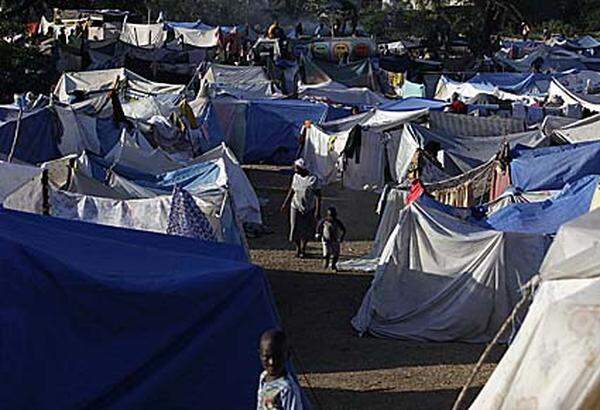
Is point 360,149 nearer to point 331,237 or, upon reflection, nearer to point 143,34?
point 331,237

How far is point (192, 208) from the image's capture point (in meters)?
10.6

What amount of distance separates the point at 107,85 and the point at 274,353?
73.5 ft

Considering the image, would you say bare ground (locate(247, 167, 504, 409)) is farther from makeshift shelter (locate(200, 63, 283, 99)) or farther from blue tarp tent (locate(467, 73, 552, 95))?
blue tarp tent (locate(467, 73, 552, 95))

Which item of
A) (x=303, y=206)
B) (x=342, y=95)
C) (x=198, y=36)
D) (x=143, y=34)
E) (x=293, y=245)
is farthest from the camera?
(x=143, y=34)

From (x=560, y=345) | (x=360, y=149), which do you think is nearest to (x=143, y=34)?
(x=360, y=149)

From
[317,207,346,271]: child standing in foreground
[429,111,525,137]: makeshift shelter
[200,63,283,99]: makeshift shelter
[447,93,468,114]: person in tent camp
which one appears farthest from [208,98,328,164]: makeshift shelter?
[317,207,346,271]: child standing in foreground

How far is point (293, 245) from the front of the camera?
15.6 meters

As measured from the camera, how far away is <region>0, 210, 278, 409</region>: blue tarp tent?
6770 millimetres

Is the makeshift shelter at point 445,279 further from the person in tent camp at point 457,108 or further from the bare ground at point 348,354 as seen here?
the person in tent camp at point 457,108

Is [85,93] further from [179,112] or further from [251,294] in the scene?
[251,294]

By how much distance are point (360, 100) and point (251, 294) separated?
67.6 feet

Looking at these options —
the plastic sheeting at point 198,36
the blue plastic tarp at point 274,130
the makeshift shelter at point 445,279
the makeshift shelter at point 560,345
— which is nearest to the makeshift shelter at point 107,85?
the blue plastic tarp at point 274,130

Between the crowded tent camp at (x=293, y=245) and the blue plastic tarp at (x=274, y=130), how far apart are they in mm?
44

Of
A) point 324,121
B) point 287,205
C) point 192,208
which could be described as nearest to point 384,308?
point 192,208
